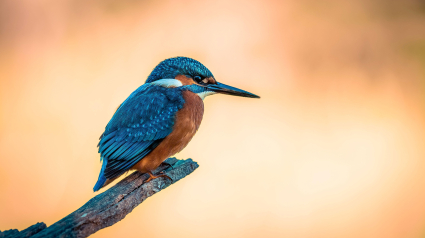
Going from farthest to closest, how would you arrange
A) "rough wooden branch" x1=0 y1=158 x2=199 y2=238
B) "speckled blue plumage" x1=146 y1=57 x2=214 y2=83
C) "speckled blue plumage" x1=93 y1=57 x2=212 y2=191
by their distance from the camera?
"speckled blue plumage" x1=146 y1=57 x2=214 y2=83, "speckled blue plumage" x1=93 y1=57 x2=212 y2=191, "rough wooden branch" x1=0 y1=158 x2=199 y2=238

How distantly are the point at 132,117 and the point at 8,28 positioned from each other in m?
2.06

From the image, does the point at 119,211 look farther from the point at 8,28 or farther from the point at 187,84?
the point at 8,28

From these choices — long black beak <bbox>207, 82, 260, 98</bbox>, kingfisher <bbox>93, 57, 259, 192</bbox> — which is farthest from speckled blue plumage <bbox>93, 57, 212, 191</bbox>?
long black beak <bbox>207, 82, 260, 98</bbox>

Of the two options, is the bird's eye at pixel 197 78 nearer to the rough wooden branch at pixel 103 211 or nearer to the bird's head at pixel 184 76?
the bird's head at pixel 184 76

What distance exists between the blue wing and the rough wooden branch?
0.08 metres

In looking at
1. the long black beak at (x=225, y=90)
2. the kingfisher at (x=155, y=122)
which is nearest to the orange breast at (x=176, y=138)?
the kingfisher at (x=155, y=122)

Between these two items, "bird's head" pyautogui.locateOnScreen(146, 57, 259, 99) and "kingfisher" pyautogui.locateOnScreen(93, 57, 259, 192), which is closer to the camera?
"kingfisher" pyautogui.locateOnScreen(93, 57, 259, 192)

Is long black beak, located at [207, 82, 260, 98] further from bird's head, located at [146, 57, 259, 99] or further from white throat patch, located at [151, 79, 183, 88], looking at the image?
white throat patch, located at [151, 79, 183, 88]

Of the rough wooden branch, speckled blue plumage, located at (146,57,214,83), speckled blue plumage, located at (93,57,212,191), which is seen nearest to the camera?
the rough wooden branch

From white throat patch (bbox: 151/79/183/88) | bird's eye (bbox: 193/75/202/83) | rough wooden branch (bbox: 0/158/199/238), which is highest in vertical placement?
bird's eye (bbox: 193/75/202/83)

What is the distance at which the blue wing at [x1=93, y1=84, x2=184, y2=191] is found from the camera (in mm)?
1246

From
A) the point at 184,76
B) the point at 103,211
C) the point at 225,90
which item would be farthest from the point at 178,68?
the point at 103,211

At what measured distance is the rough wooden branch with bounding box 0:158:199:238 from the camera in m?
0.90

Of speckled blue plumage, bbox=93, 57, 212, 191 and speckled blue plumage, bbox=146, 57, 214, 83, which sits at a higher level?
speckled blue plumage, bbox=146, 57, 214, 83
